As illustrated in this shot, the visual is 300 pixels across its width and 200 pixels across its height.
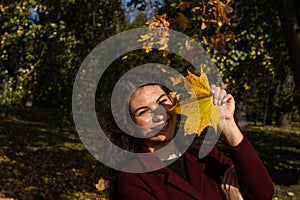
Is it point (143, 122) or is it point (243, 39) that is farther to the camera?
point (243, 39)

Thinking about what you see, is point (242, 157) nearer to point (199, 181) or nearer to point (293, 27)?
point (199, 181)

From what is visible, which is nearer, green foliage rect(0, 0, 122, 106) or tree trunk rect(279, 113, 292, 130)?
green foliage rect(0, 0, 122, 106)

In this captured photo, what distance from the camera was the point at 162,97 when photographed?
1916 millimetres

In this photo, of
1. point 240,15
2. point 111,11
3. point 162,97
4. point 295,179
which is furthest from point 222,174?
point 111,11

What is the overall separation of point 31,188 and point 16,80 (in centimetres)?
173

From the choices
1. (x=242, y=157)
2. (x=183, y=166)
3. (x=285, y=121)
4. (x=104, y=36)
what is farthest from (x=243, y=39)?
(x=285, y=121)

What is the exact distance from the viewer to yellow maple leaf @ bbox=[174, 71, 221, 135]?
5.39 ft

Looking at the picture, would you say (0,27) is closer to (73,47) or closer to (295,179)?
(73,47)

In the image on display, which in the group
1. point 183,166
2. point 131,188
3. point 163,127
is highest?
point 163,127

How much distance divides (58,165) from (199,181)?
22.3 feet

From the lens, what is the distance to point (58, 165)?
8.34 metres

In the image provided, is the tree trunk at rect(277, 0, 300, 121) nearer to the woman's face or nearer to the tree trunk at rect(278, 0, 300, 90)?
the tree trunk at rect(278, 0, 300, 90)

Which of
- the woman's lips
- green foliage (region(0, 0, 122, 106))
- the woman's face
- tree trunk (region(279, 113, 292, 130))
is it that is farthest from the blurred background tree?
tree trunk (region(279, 113, 292, 130))

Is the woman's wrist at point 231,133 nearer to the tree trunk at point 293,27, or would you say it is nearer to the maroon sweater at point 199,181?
the maroon sweater at point 199,181
